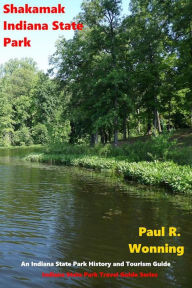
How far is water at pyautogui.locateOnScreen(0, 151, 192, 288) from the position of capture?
695cm

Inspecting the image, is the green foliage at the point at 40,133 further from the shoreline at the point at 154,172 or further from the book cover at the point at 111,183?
the shoreline at the point at 154,172

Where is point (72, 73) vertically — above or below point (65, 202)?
above

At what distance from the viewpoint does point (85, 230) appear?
1029 centimetres

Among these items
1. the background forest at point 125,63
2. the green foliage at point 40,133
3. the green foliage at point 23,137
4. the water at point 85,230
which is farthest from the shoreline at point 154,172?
the green foliage at point 23,137

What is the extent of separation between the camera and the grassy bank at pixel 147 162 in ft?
56.1

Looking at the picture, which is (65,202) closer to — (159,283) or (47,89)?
(159,283)

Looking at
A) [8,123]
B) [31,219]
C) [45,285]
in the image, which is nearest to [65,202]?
[31,219]

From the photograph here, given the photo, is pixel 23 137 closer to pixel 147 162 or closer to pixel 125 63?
pixel 125 63

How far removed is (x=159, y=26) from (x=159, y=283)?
36910mm

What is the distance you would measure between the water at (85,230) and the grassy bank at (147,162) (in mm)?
1187

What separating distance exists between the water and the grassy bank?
3.90ft

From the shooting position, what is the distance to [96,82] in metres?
33.9

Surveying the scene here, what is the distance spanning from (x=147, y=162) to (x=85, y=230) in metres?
12.4

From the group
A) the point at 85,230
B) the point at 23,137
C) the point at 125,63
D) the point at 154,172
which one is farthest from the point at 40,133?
Result: the point at 85,230
